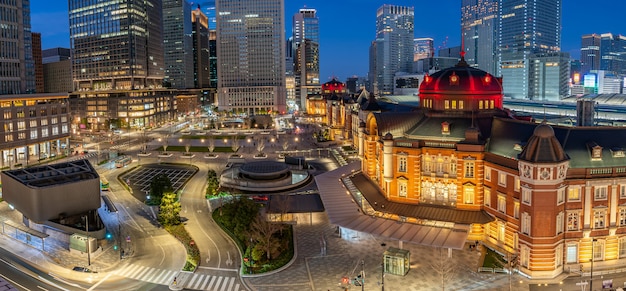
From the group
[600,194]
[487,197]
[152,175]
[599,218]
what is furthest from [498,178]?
[152,175]

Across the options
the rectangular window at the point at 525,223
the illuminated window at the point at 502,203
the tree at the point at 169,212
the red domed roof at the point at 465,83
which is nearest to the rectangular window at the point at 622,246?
the rectangular window at the point at 525,223

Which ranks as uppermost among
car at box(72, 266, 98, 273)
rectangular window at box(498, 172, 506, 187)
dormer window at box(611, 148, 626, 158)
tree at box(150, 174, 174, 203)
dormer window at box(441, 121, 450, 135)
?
dormer window at box(441, 121, 450, 135)

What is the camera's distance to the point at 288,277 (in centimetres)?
5362

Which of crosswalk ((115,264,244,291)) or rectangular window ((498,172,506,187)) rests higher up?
rectangular window ((498,172,506,187))

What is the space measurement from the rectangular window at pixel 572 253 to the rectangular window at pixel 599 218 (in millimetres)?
3093

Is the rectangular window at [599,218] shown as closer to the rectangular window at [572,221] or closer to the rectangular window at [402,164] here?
the rectangular window at [572,221]

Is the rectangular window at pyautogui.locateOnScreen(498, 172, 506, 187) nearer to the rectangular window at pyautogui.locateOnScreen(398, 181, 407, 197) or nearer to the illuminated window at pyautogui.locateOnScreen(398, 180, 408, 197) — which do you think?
the illuminated window at pyautogui.locateOnScreen(398, 180, 408, 197)

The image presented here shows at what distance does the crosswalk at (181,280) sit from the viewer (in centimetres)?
5197

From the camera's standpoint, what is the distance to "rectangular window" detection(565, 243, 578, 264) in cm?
5472

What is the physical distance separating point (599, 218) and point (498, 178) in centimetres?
1107

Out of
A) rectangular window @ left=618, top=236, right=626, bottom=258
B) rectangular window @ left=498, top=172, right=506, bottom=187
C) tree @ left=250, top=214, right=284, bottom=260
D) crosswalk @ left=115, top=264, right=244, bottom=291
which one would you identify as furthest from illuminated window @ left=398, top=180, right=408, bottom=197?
crosswalk @ left=115, top=264, right=244, bottom=291

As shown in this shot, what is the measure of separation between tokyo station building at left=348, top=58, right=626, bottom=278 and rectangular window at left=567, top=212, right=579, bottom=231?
0.34ft

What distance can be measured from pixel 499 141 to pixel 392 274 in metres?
22.2

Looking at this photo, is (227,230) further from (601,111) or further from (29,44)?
(29,44)
